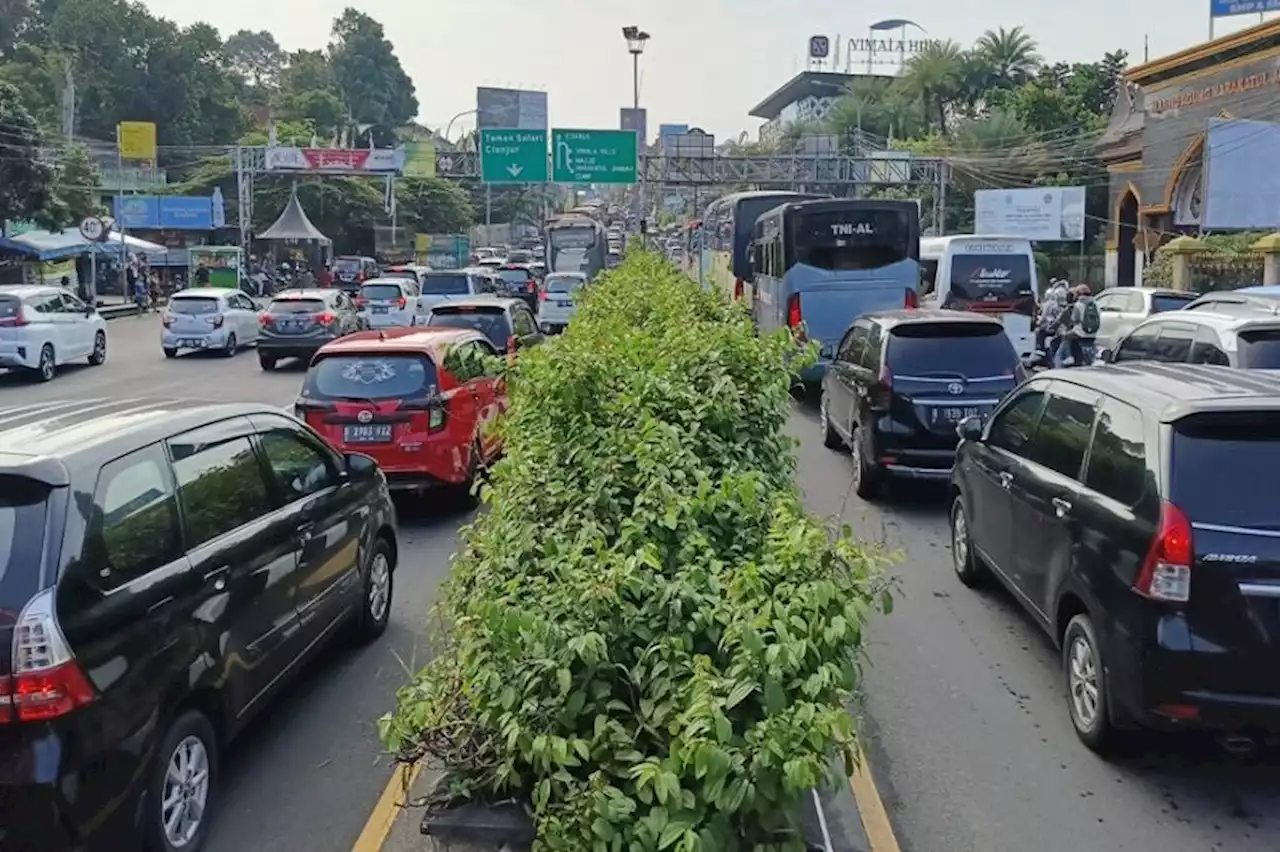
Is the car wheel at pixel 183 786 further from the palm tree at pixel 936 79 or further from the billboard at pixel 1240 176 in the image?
the palm tree at pixel 936 79

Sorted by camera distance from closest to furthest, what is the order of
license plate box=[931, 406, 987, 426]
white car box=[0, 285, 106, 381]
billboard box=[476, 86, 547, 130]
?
1. license plate box=[931, 406, 987, 426]
2. white car box=[0, 285, 106, 381]
3. billboard box=[476, 86, 547, 130]

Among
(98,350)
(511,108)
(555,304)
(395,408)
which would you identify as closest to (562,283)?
(555,304)

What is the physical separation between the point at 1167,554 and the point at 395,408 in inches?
261

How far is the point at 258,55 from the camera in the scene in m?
132

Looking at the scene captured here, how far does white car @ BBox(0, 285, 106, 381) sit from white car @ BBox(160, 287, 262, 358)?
87.8 inches

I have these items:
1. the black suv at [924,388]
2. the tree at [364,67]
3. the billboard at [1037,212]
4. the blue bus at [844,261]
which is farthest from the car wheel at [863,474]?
the tree at [364,67]

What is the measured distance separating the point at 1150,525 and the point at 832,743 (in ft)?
9.29

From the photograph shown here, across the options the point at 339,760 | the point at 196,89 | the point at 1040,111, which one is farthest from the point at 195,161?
the point at 339,760

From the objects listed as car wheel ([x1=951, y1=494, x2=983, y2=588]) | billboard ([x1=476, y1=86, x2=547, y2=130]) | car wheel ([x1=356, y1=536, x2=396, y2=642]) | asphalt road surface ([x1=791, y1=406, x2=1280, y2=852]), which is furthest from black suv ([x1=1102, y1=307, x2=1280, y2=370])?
billboard ([x1=476, y1=86, x2=547, y2=130])

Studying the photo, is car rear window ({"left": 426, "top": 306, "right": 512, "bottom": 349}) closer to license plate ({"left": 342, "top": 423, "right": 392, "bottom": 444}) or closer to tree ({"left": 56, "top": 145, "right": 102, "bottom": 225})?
license plate ({"left": 342, "top": 423, "right": 392, "bottom": 444})

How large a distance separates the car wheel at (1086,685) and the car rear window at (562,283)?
1053 inches

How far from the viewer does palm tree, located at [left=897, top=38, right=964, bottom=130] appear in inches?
2625

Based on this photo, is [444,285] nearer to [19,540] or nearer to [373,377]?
[373,377]

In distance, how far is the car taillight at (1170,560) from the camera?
486 centimetres
